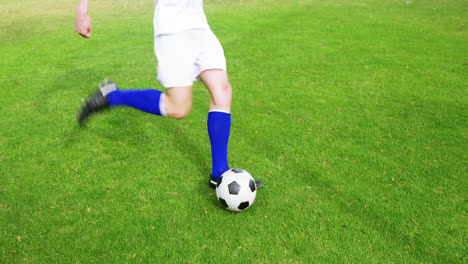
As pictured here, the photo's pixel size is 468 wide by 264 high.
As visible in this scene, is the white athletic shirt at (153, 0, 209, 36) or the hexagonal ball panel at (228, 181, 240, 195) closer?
the white athletic shirt at (153, 0, 209, 36)

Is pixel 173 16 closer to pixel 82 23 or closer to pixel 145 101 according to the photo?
pixel 82 23

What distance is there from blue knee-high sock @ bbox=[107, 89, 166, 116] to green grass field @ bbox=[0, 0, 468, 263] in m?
0.70

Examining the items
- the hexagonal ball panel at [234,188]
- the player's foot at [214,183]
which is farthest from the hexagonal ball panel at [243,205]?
the player's foot at [214,183]

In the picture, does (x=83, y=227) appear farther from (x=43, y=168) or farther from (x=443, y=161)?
(x=443, y=161)

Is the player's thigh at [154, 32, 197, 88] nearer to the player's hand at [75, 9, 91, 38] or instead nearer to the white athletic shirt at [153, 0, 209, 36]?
the white athletic shirt at [153, 0, 209, 36]

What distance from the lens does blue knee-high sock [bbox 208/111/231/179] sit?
2.87 m

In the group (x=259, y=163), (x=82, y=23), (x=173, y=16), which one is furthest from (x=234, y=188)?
(x=82, y=23)

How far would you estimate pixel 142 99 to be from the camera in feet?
9.81

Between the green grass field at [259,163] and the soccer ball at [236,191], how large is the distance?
0.11 m

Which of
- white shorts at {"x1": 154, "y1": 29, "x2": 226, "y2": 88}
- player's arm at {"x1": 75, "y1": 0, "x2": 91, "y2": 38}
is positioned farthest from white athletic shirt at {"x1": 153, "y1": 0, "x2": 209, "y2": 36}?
player's arm at {"x1": 75, "y1": 0, "x2": 91, "y2": 38}

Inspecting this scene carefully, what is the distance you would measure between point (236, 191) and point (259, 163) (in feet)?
2.86

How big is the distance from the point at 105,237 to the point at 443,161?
3298 mm

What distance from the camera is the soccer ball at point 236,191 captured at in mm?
2746

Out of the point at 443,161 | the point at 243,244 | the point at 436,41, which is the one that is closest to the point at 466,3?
the point at 436,41
